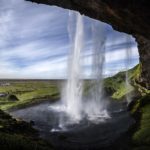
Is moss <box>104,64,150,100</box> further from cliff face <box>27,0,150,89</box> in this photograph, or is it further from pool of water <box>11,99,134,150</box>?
cliff face <box>27,0,150,89</box>

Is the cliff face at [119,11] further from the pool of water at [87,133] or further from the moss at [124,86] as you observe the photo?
the moss at [124,86]

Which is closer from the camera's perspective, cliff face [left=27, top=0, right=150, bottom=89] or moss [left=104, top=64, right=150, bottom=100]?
cliff face [left=27, top=0, right=150, bottom=89]

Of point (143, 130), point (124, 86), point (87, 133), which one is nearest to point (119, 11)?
point (143, 130)

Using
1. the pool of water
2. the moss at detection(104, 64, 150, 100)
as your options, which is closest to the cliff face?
the pool of water

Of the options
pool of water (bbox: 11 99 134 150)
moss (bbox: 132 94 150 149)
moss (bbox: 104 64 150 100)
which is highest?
moss (bbox: 104 64 150 100)

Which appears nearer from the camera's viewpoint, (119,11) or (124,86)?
(119,11)

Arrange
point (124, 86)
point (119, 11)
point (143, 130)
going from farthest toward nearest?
1. point (124, 86)
2. point (143, 130)
3. point (119, 11)

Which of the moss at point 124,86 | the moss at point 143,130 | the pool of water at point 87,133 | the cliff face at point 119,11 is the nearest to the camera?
the cliff face at point 119,11

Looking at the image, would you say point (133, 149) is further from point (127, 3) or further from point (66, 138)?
point (127, 3)

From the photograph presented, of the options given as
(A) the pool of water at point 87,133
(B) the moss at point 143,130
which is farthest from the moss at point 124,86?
(A) the pool of water at point 87,133

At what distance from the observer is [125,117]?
68438mm

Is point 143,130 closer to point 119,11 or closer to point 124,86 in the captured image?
point 119,11

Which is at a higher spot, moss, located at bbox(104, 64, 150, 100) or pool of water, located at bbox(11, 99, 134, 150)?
moss, located at bbox(104, 64, 150, 100)

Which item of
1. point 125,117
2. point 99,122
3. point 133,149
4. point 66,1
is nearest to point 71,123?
point 99,122
